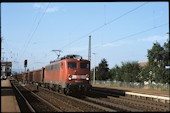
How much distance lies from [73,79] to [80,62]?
161 centimetres

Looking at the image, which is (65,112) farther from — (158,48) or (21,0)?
(158,48)

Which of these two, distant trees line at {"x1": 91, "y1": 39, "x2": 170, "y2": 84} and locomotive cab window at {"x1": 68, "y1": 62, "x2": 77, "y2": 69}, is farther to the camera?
distant trees line at {"x1": 91, "y1": 39, "x2": 170, "y2": 84}

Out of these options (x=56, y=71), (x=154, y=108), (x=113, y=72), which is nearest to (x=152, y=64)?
(x=113, y=72)

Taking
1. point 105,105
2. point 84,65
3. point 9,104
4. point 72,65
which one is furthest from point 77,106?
point 84,65

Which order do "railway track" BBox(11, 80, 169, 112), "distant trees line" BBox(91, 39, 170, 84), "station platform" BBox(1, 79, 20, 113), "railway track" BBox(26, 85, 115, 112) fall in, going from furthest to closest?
"distant trees line" BBox(91, 39, 170, 84) → "railway track" BBox(11, 80, 169, 112) → "railway track" BBox(26, 85, 115, 112) → "station platform" BBox(1, 79, 20, 113)

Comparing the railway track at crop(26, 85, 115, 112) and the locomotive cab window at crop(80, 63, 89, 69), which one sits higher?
the locomotive cab window at crop(80, 63, 89, 69)

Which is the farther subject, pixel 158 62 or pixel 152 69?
pixel 158 62

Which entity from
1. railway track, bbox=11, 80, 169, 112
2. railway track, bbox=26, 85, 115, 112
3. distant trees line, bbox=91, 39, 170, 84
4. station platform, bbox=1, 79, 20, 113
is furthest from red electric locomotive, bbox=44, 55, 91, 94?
distant trees line, bbox=91, 39, 170, 84

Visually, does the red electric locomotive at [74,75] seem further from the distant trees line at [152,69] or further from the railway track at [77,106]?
the distant trees line at [152,69]

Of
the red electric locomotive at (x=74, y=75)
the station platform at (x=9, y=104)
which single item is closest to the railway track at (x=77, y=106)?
the red electric locomotive at (x=74, y=75)

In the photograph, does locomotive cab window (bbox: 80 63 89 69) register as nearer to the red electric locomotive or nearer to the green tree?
the red electric locomotive

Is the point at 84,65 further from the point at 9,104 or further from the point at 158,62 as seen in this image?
the point at 158,62

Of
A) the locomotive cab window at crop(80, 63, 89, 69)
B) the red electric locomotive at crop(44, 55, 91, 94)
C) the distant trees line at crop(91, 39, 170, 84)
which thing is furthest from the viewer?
the distant trees line at crop(91, 39, 170, 84)

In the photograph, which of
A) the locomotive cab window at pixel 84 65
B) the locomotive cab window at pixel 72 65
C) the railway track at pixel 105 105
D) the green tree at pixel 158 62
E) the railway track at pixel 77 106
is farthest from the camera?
the green tree at pixel 158 62
